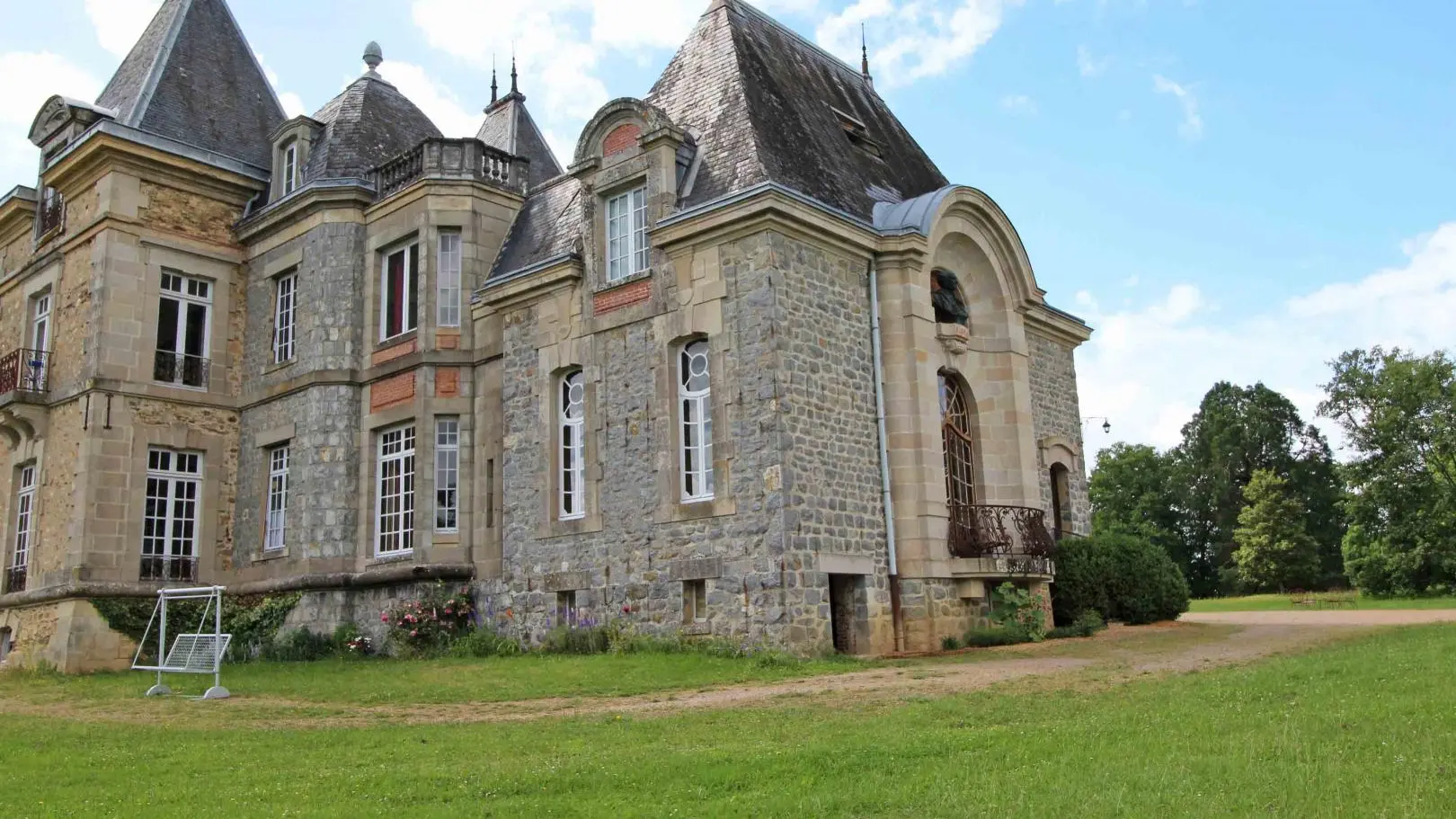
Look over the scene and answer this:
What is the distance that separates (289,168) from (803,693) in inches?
639

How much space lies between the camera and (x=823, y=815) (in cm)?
578

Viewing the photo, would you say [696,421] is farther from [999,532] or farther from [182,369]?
[182,369]

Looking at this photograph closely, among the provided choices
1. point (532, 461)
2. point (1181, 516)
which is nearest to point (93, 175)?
point (532, 461)

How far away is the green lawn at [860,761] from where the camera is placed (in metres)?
5.86

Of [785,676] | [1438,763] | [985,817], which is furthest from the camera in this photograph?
[785,676]

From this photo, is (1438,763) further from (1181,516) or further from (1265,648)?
(1181,516)

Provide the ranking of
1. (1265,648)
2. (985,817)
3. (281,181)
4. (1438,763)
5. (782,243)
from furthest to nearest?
(281,181) < (782,243) < (1265,648) < (1438,763) < (985,817)

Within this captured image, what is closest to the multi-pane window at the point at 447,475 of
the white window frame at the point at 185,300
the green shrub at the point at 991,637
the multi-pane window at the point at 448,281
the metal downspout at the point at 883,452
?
the multi-pane window at the point at 448,281

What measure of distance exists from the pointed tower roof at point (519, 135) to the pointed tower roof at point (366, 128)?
4.36 ft

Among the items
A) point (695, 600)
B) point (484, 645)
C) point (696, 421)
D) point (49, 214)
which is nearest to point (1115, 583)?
point (695, 600)

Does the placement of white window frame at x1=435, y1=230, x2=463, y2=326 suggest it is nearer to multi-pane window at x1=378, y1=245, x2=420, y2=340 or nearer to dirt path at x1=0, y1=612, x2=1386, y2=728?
multi-pane window at x1=378, y1=245, x2=420, y2=340

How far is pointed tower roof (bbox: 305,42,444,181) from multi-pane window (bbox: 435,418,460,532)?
5.30 meters

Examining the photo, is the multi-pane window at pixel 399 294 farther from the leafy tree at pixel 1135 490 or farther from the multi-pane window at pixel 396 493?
the leafy tree at pixel 1135 490

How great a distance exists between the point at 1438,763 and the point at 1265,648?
791cm
